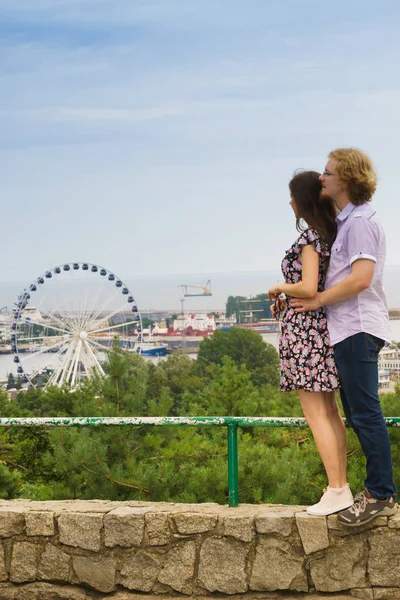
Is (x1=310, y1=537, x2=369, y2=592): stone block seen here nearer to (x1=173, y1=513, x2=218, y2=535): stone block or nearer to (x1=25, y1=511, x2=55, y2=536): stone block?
(x1=173, y1=513, x2=218, y2=535): stone block

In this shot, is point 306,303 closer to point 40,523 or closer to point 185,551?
point 185,551

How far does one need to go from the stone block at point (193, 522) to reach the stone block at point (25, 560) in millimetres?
744

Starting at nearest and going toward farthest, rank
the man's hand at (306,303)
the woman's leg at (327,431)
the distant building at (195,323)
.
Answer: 1. the man's hand at (306,303)
2. the woman's leg at (327,431)
3. the distant building at (195,323)

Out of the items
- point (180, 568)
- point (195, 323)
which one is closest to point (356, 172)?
point (180, 568)

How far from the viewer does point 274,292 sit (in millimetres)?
4102

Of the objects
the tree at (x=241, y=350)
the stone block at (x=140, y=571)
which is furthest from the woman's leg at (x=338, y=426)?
the tree at (x=241, y=350)

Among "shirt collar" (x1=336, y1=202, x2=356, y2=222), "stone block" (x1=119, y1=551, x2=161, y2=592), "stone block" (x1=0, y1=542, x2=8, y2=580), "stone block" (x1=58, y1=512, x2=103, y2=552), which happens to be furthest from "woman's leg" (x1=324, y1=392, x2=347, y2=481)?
"stone block" (x1=0, y1=542, x2=8, y2=580)

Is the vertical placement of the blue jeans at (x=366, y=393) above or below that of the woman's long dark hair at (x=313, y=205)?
below

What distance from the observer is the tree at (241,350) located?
253 feet

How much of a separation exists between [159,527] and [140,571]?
0.24 meters

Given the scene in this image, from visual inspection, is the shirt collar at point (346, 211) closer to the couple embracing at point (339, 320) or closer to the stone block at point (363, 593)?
the couple embracing at point (339, 320)

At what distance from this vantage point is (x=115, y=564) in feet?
14.4

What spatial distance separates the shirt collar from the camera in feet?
12.8

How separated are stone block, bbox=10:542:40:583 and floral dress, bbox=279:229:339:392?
5.06 feet
